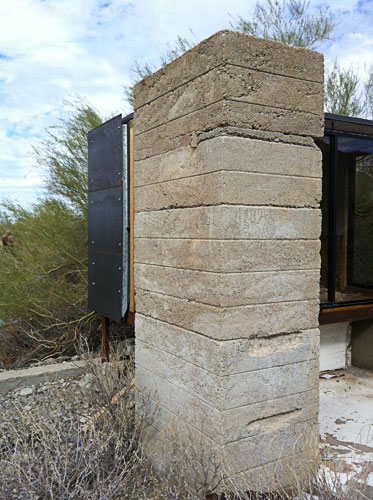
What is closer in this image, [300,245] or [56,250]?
[300,245]

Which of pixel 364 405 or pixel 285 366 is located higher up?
pixel 285 366

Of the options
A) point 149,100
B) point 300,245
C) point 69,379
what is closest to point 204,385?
point 300,245

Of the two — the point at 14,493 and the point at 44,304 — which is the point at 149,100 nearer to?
the point at 14,493

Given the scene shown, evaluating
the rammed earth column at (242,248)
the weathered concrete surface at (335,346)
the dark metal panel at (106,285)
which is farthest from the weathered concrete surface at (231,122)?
the weathered concrete surface at (335,346)

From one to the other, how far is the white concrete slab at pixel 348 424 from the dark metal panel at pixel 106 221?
2.46 metres

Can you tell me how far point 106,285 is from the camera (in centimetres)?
512

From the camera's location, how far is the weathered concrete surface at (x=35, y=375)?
5.48 metres

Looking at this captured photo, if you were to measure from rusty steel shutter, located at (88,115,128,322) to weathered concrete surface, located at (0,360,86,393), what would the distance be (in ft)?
2.75

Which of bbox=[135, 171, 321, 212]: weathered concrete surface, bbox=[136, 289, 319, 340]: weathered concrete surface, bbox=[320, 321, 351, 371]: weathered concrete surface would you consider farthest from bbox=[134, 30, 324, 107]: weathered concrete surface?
bbox=[320, 321, 351, 371]: weathered concrete surface

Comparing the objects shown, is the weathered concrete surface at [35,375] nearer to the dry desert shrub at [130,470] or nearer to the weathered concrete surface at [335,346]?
the dry desert shrub at [130,470]

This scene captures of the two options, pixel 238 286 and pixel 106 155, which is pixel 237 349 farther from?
pixel 106 155

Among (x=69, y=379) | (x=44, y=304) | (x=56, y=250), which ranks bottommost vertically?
(x=69, y=379)

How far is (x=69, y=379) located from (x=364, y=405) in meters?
3.26

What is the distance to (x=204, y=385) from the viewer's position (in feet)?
9.53
